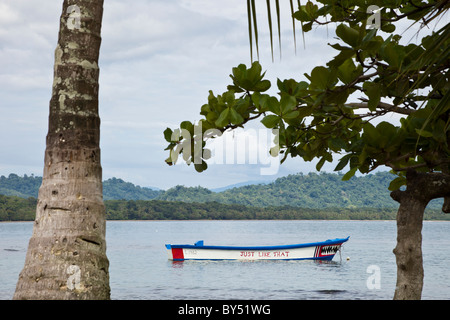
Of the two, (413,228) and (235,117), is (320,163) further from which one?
(235,117)

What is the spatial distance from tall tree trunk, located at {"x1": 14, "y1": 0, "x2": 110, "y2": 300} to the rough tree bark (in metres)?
2.26

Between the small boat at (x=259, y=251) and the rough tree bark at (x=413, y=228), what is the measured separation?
84.8 feet

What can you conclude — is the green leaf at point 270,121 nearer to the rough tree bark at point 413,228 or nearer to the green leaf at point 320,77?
the green leaf at point 320,77

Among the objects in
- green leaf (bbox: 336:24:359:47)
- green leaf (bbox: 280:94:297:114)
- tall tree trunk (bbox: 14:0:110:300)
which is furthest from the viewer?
green leaf (bbox: 280:94:297:114)

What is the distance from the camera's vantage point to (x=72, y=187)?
3.31 m

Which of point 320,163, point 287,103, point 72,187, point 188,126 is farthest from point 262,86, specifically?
point 320,163

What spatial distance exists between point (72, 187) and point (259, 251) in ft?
94.2

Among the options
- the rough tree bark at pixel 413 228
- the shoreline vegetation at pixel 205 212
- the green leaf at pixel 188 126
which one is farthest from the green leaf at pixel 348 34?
the shoreline vegetation at pixel 205 212

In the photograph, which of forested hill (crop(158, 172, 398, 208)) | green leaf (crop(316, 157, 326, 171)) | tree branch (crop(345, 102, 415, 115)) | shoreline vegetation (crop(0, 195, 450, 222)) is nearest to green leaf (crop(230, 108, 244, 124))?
tree branch (crop(345, 102, 415, 115))

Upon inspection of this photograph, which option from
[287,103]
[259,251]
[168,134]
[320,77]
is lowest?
[259,251]

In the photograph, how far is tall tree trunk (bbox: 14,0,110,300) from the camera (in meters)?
3.27

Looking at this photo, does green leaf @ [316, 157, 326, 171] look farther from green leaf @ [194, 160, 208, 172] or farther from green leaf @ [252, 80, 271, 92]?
green leaf @ [252, 80, 271, 92]

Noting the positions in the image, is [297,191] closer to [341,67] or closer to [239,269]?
[239,269]
